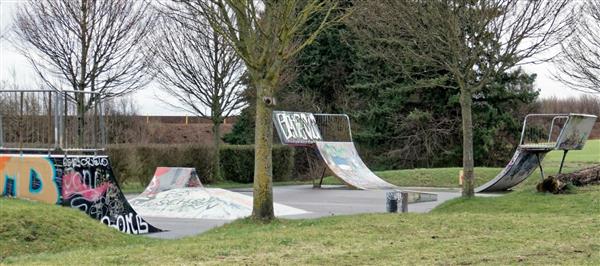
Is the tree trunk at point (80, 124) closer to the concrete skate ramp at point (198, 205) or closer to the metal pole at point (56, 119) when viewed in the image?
the metal pole at point (56, 119)

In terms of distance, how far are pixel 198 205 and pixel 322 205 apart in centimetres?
400

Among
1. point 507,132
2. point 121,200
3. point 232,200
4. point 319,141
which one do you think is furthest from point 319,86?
point 121,200

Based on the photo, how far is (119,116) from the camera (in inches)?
1635

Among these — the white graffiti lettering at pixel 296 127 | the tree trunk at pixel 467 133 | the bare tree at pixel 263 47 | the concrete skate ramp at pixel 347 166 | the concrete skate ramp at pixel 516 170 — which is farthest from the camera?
the white graffiti lettering at pixel 296 127

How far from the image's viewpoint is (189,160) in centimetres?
3116

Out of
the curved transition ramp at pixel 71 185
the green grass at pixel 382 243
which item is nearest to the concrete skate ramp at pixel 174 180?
the curved transition ramp at pixel 71 185

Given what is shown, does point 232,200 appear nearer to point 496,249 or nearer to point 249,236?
point 249,236

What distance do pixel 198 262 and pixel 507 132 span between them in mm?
34460

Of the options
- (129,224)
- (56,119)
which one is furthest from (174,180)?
(56,119)

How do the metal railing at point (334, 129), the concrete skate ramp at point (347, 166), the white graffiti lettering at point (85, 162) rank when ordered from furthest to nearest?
the metal railing at point (334, 129), the concrete skate ramp at point (347, 166), the white graffiti lettering at point (85, 162)

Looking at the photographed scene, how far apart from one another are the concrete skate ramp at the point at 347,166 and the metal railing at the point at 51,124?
12.6 meters

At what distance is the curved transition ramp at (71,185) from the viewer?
13109 mm

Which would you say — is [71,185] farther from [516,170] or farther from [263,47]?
[516,170]

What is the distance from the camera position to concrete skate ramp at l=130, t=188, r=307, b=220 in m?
16.4
